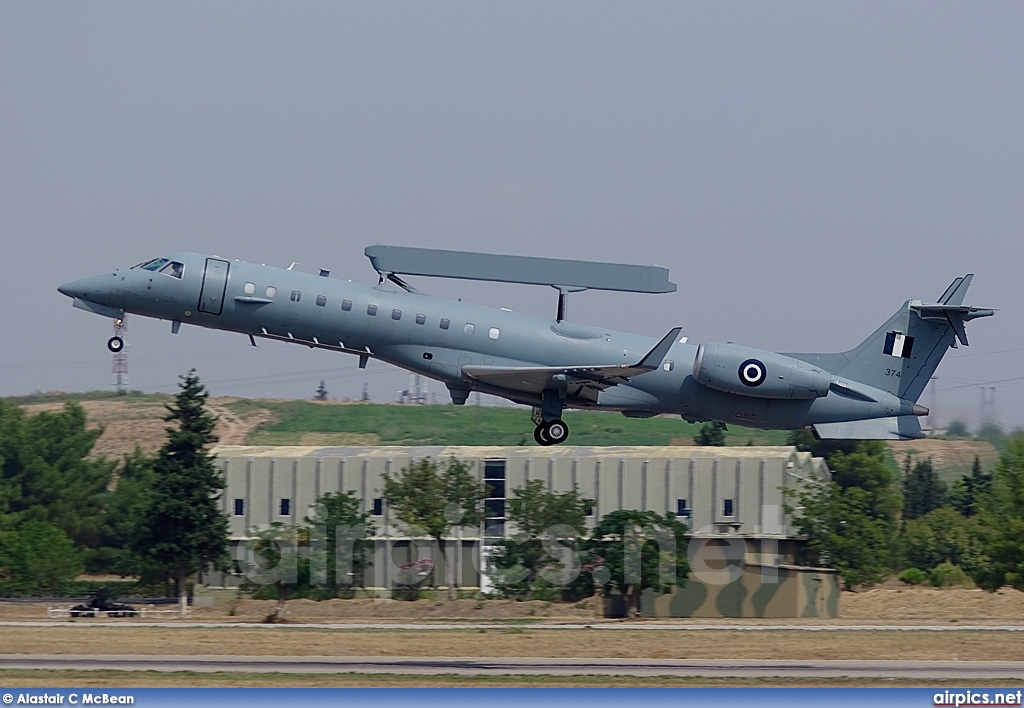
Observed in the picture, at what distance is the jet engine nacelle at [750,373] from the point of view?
2975 cm

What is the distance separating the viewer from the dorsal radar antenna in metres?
28.6

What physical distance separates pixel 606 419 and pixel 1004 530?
3077cm

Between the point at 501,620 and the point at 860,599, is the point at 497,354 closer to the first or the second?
the point at 501,620

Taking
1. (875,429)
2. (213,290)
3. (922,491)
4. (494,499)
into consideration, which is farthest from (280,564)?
(922,491)

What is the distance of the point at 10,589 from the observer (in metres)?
55.5

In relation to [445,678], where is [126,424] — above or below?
above

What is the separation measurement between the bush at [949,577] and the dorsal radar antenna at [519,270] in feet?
104

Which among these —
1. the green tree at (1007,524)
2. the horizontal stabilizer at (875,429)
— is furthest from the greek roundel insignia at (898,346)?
the green tree at (1007,524)

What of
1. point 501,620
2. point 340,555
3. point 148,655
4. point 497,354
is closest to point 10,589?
point 340,555

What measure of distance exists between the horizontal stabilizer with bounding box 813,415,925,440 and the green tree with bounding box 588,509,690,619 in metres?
14.2

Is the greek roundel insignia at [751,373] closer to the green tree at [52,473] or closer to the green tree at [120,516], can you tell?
the green tree at [120,516]

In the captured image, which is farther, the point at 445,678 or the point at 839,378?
the point at 839,378

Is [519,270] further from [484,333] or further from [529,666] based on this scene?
[529,666]

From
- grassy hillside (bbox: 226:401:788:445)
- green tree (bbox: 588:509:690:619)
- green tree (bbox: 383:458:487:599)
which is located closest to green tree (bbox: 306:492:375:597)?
green tree (bbox: 383:458:487:599)
